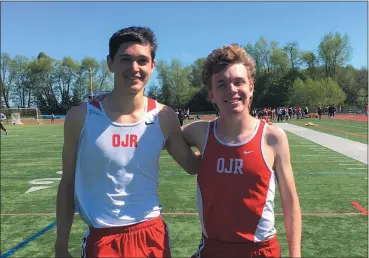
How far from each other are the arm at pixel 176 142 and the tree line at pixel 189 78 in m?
62.0

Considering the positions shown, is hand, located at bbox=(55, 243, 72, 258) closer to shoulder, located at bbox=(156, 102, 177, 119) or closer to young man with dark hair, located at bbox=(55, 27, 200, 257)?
young man with dark hair, located at bbox=(55, 27, 200, 257)

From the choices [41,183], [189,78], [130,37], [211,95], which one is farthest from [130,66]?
[189,78]

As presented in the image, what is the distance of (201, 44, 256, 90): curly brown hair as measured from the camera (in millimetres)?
2035

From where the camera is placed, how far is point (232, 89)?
2.00m

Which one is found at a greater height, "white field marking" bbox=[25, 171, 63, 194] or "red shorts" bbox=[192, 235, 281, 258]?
"red shorts" bbox=[192, 235, 281, 258]

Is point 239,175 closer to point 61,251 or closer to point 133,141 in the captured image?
point 133,141

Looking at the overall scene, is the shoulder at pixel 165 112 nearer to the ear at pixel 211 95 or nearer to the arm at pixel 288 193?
the ear at pixel 211 95

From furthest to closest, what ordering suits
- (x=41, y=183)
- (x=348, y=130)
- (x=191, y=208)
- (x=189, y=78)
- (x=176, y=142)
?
1. (x=189, y=78)
2. (x=348, y=130)
3. (x=41, y=183)
4. (x=191, y=208)
5. (x=176, y=142)

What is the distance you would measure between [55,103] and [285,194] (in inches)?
3055

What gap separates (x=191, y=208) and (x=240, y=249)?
13.3 ft

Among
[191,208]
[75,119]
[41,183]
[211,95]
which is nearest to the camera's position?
[75,119]

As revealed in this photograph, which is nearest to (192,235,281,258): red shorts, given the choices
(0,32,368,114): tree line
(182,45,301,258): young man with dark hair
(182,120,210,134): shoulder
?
(182,45,301,258): young man with dark hair

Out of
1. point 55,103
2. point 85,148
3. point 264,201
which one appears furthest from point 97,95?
point 55,103

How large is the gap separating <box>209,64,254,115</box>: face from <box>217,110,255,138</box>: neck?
0.05 metres
